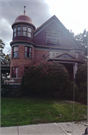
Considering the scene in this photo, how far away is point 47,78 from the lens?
7359 mm

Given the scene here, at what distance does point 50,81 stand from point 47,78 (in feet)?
0.91

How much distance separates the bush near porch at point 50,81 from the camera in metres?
7.31

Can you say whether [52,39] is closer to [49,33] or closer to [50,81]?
[49,33]

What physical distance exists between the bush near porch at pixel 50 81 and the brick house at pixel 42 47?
2564 mm

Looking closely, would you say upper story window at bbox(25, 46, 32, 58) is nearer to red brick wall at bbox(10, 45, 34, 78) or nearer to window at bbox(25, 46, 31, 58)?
window at bbox(25, 46, 31, 58)

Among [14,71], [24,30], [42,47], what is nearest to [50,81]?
[14,71]

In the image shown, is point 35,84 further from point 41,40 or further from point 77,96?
point 41,40

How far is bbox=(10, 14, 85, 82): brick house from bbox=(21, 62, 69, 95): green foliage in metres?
2.58

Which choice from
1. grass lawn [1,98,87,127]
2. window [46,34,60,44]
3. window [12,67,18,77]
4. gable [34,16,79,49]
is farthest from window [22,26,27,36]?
grass lawn [1,98,87,127]

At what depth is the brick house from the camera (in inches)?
430

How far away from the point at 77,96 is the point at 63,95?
91 cm

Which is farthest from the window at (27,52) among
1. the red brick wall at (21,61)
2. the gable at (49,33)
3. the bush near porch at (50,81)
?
the bush near porch at (50,81)

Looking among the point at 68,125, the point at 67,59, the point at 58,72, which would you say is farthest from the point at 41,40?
the point at 68,125

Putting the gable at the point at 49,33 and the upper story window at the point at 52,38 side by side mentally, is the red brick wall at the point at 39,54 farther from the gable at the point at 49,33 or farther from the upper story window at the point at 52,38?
the upper story window at the point at 52,38
